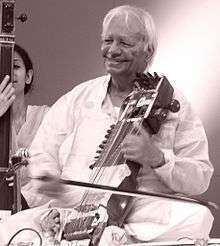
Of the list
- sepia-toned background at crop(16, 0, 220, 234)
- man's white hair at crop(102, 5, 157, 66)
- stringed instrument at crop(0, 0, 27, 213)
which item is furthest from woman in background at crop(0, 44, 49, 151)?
man's white hair at crop(102, 5, 157, 66)

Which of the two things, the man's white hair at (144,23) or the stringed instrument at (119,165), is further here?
the man's white hair at (144,23)

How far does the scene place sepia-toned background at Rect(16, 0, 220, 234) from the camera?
3188 millimetres

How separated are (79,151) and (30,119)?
80cm

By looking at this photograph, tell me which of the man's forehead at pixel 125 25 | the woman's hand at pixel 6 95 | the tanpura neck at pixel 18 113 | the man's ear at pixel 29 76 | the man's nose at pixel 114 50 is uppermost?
the man's forehead at pixel 125 25

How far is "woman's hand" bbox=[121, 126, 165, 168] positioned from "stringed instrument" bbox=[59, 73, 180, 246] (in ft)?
0.11

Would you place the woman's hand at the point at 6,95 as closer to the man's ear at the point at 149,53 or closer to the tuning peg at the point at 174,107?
the man's ear at the point at 149,53

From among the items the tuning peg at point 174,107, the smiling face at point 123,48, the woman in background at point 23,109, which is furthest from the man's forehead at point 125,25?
the woman in background at point 23,109

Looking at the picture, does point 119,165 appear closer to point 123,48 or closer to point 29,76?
point 123,48

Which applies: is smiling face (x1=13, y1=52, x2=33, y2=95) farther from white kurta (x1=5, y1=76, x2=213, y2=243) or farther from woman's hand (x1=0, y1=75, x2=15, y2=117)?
white kurta (x1=5, y1=76, x2=213, y2=243)

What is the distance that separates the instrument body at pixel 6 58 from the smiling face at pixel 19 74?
0.50 m

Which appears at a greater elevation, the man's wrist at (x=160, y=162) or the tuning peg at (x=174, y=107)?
the tuning peg at (x=174, y=107)

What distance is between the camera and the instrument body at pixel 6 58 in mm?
2439

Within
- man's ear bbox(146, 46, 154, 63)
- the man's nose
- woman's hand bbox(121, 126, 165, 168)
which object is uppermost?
the man's nose

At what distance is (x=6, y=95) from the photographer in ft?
8.42
